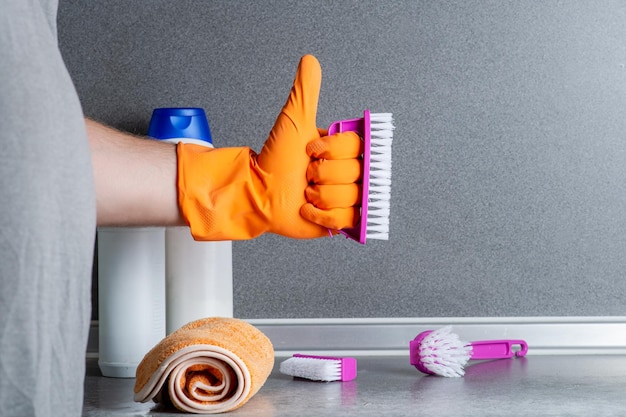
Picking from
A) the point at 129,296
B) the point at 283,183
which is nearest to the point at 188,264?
the point at 129,296

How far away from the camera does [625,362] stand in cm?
121

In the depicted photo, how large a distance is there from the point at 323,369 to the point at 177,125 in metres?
0.42

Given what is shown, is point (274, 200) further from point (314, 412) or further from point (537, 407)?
point (537, 407)

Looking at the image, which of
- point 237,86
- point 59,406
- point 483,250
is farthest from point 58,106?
point 483,250

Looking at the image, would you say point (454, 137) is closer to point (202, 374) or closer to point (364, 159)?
point (364, 159)

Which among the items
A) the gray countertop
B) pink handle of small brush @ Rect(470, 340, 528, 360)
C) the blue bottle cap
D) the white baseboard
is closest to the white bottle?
the gray countertop

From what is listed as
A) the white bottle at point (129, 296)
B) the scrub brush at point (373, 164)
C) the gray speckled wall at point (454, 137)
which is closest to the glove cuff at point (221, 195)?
the scrub brush at point (373, 164)

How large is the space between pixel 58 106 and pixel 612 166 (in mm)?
979

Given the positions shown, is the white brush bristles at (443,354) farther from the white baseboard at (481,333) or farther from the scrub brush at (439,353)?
the white baseboard at (481,333)

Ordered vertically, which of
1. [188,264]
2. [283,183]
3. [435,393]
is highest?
[283,183]

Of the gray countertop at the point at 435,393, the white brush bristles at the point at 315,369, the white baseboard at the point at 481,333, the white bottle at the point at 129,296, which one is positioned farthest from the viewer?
the white baseboard at the point at 481,333

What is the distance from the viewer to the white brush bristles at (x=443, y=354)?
3.55 ft

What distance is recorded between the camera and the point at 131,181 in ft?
3.09

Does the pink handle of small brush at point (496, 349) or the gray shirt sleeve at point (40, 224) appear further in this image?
the pink handle of small brush at point (496, 349)
